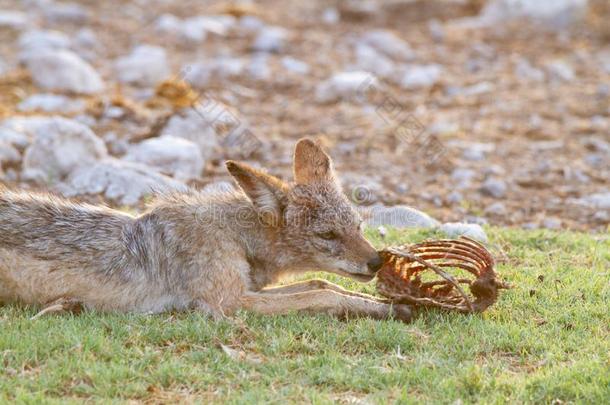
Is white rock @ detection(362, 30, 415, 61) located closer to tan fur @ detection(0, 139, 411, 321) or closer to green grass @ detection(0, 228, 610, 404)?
tan fur @ detection(0, 139, 411, 321)

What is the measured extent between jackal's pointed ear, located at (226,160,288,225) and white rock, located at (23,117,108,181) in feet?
15.0

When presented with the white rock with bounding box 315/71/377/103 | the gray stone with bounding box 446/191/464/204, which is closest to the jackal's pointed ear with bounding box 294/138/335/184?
the gray stone with bounding box 446/191/464/204

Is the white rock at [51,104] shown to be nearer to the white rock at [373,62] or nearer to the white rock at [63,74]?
the white rock at [63,74]

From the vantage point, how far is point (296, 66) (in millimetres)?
17469

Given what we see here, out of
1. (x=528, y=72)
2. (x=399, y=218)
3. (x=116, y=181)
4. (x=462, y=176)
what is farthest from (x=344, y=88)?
(x=399, y=218)

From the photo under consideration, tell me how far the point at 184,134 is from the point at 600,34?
11409 millimetres

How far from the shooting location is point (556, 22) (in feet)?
68.3

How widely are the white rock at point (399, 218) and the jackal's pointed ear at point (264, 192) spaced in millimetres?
2525

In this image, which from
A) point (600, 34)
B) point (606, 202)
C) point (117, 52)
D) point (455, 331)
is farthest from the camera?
Result: point (600, 34)

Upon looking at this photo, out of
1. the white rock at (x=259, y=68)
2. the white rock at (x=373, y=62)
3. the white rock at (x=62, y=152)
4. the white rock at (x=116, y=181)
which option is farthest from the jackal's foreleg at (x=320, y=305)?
the white rock at (x=373, y=62)

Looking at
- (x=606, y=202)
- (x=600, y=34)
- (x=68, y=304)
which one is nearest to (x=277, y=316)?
(x=68, y=304)

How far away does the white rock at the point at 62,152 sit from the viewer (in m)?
11.2

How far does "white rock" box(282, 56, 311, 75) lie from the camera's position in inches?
682

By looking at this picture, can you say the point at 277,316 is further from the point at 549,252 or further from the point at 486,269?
the point at 549,252
